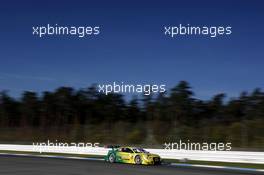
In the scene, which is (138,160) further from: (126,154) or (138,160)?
(126,154)

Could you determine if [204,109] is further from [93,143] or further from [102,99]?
[93,143]

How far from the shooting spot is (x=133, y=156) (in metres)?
25.4

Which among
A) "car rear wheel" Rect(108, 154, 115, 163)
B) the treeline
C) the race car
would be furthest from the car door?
the treeline

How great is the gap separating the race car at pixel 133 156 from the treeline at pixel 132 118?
16.0 meters

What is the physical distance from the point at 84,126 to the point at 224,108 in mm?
26118

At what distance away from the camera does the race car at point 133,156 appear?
24734mm

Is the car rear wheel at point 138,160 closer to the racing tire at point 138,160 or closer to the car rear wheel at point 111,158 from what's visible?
A: the racing tire at point 138,160

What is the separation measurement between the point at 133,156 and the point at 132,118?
1780 inches

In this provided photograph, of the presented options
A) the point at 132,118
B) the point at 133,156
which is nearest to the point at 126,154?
the point at 133,156

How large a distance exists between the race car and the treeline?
15955mm

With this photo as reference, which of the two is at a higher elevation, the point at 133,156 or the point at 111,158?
the point at 133,156

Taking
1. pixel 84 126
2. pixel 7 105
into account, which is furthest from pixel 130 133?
pixel 7 105

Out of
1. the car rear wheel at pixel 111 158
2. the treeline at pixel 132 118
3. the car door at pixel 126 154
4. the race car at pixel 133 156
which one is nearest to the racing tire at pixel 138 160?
the race car at pixel 133 156

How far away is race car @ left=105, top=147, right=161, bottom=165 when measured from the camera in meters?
24.7
